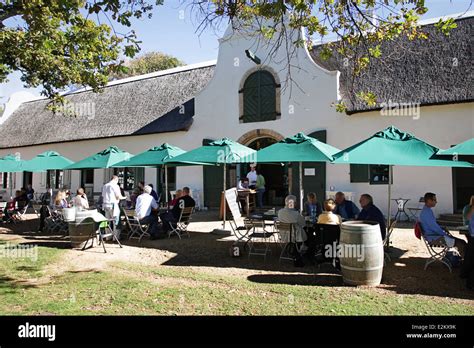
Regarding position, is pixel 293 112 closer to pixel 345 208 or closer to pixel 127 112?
pixel 345 208

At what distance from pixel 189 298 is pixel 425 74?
11.1m

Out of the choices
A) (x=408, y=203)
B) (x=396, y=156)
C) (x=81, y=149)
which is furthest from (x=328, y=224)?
(x=81, y=149)

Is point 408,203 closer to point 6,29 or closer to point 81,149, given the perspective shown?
point 6,29

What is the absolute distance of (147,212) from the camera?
8.88m

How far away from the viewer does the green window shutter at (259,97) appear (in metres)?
13.8

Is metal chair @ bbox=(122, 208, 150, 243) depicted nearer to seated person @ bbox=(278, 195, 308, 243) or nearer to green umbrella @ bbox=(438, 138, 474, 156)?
seated person @ bbox=(278, 195, 308, 243)

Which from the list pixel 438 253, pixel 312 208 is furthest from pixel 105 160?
pixel 438 253

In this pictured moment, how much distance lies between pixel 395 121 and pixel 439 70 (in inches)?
87.1

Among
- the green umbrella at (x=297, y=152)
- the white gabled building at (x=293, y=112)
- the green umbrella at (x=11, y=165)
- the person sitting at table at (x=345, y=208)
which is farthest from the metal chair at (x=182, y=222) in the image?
the green umbrella at (x=11, y=165)

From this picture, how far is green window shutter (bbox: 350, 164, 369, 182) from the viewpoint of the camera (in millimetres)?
12062

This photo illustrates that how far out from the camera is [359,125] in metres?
12.2

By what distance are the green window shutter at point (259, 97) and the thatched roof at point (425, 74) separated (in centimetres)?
251

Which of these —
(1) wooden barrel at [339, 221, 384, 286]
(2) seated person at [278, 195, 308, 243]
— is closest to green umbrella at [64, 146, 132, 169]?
(2) seated person at [278, 195, 308, 243]
